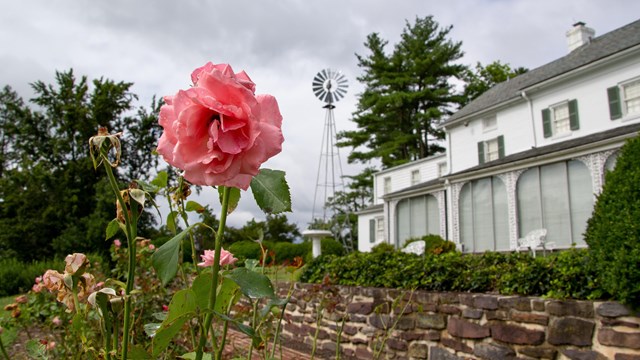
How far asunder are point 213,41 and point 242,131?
0.83 metres

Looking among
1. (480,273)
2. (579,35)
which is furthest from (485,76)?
(480,273)

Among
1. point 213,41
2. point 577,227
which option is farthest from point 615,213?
point 577,227

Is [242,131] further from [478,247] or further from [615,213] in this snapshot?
[478,247]

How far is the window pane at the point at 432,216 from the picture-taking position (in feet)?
57.8

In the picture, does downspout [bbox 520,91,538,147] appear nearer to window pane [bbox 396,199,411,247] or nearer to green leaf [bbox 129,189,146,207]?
window pane [bbox 396,199,411,247]

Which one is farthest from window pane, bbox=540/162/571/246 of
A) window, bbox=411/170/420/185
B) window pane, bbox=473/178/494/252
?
window, bbox=411/170/420/185

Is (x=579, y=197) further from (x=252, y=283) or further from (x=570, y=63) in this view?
(x=252, y=283)

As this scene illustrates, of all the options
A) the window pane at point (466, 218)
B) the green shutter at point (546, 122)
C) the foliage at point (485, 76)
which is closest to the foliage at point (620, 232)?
the window pane at point (466, 218)

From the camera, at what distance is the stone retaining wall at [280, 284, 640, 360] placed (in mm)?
3480

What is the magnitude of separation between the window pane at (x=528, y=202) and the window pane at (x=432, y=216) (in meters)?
4.18

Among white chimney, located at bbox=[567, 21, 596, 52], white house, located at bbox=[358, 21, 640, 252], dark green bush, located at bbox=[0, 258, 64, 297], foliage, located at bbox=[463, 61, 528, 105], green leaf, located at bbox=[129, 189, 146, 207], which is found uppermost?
foliage, located at bbox=[463, 61, 528, 105]

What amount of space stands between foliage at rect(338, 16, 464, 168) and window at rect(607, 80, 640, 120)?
546 inches

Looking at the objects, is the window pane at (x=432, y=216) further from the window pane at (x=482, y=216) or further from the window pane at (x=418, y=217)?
the window pane at (x=482, y=216)

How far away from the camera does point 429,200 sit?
59.9 ft
